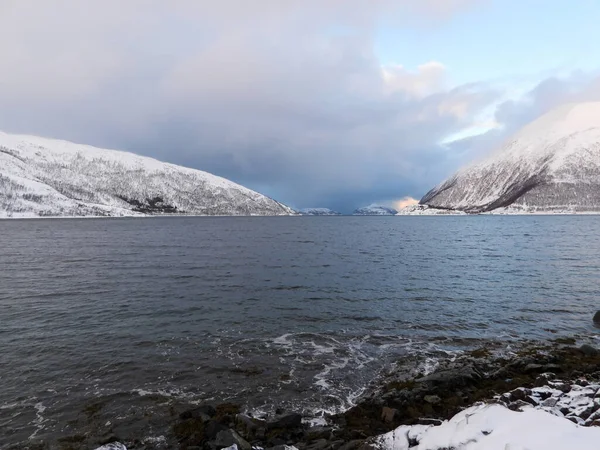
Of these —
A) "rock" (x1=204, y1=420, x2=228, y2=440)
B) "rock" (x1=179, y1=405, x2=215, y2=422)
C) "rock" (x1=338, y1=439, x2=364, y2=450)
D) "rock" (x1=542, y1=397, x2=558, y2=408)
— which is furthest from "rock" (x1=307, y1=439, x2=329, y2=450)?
"rock" (x1=542, y1=397, x2=558, y2=408)

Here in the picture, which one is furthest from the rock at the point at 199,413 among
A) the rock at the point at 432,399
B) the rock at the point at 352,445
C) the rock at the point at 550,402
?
the rock at the point at 550,402

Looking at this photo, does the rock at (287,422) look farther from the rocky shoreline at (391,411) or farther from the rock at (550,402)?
the rock at (550,402)

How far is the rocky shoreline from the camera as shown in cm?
1186

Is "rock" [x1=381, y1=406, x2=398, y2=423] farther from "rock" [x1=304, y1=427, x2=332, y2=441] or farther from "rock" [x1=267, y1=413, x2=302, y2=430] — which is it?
"rock" [x1=267, y1=413, x2=302, y2=430]

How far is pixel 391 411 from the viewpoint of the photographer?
44.5 ft

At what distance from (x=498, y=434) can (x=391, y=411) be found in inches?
208

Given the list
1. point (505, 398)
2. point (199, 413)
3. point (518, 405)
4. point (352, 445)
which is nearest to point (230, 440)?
point (199, 413)

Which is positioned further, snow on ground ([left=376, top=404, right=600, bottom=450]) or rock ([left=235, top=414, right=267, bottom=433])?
rock ([left=235, top=414, right=267, bottom=433])

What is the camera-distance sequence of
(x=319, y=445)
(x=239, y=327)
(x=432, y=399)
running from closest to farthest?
(x=319, y=445) < (x=432, y=399) < (x=239, y=327)

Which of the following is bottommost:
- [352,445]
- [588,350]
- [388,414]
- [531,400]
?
[588,350]

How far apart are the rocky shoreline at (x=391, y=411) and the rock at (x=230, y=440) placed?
0.10 ft

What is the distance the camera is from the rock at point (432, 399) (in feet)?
47.1

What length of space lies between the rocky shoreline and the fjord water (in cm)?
106

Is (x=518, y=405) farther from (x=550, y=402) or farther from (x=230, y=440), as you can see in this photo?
(x=230, y=440)
